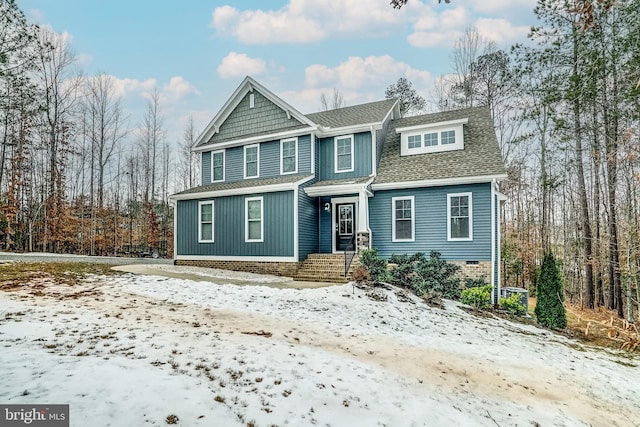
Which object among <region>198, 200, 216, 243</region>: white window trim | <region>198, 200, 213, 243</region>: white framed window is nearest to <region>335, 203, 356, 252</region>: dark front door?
<region>198, 200, 216, 243</region>: white window trim

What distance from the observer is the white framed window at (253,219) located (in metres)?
13.6

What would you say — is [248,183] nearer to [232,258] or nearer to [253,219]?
[253,219]

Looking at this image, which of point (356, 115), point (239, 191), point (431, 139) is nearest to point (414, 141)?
point (431, 139)

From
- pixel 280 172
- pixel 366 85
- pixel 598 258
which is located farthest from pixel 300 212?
pixel 366 85

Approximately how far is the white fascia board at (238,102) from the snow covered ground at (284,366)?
8.95m

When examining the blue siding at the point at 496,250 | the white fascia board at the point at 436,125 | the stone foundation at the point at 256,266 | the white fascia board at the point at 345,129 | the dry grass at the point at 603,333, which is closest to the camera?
the dry grass at the point at 603,333

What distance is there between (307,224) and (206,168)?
6310 mm

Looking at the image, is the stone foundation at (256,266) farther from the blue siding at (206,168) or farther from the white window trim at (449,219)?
the white window trim at (449,219)

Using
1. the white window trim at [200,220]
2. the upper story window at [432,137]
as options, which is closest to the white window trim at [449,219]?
the upper story window at [432,137]

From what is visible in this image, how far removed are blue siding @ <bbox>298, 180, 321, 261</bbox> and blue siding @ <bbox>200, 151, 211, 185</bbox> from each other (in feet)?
18.0

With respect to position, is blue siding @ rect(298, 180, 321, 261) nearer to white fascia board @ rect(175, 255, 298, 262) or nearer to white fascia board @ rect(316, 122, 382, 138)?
white fascia board @ rect(175, 255, 298, 262)

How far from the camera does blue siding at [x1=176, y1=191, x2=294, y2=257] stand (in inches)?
513

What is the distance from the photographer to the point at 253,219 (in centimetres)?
1373

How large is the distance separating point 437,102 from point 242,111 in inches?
578
